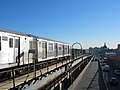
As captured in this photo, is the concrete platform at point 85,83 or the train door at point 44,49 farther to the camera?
the concrete platform at point 85,83

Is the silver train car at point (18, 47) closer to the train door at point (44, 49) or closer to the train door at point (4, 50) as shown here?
the train door at point (4, 50)

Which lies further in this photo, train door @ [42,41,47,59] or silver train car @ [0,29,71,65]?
train door @ [42,41,47,59]

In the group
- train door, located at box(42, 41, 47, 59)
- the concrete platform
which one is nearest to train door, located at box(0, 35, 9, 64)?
train door, located at box(42, 41, 47, 59)

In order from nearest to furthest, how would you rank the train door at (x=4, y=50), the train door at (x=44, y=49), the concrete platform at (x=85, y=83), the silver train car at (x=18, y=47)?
the train door at (x=4, y=50) < the silver train car at (x=18, y=47) < the train door at (x=44, y=49) < the concrete platform at (x=85, y=83)

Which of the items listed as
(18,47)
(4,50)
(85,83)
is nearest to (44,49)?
(18,47)

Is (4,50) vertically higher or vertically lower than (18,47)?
lower

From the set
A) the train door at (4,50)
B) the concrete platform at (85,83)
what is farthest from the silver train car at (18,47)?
the concrete platform at (85,83)

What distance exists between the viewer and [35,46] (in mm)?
25281

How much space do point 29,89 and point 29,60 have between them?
32.3ft

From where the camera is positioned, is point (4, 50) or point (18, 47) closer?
point (4, 50)

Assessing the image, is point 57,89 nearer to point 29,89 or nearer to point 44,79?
point 44,79

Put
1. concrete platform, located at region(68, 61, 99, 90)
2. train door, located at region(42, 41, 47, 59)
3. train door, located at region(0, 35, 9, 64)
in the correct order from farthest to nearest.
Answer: concrete platform, located at region(68, 61, 99, 90) → train door, located at region(42, 41, 47, 59) → train door, located at region(0, 35, 9, 64)

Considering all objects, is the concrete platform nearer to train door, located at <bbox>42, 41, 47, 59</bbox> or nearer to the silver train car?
train door, located at <bbox>42, 41, 47, 59</bbox>

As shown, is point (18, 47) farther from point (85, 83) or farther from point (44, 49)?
point (85, 83)
